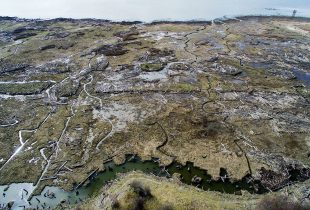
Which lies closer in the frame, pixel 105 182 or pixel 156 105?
pixel 105 182

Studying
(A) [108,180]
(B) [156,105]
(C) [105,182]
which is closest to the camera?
(C) [105,182]

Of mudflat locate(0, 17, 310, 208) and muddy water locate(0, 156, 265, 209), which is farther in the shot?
mudflat locate(0, 17, 310, 208)

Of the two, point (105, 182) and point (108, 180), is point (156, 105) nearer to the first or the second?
point (108, 180)

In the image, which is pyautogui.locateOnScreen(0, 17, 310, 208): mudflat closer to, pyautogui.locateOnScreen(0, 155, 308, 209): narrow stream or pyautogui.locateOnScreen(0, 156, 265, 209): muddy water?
pyautogui.locateOnScreen(0, 155, 308, 209): narrow stream

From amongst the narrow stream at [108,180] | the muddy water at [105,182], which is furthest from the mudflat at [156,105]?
the muddy water at [105,182]

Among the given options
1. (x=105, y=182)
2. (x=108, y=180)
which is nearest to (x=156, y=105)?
(x=108, y=180)

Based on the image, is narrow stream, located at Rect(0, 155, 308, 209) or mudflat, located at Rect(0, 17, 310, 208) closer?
narrow stream, located at Rect(0, 155, 308, 209)

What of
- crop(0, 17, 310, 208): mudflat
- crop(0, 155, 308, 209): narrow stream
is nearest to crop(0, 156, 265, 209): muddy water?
crop(0, 155, 308, 209): narrow stream

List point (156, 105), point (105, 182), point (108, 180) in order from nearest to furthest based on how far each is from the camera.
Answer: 1. point (105, 182)
2. point (108, 180)
3. point (156, 105)
